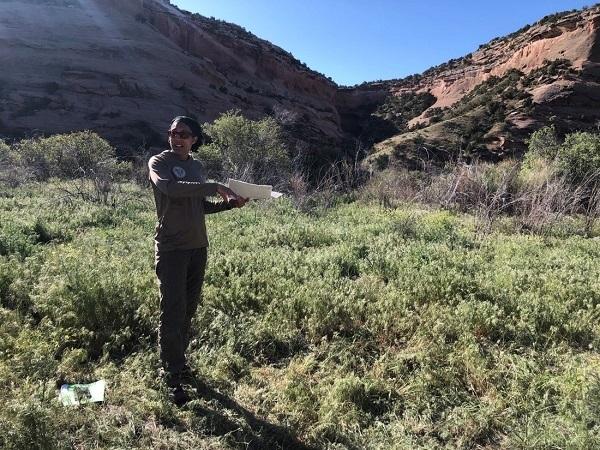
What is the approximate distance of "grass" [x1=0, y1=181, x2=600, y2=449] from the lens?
8.89ft

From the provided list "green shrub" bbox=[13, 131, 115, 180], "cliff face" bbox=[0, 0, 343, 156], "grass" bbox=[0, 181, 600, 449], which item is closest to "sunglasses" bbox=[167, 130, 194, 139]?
"grass" bbox=[0, 181, 600, 449]

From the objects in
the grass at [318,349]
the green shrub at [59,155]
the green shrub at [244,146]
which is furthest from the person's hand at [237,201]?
the green shrub at [59,155]

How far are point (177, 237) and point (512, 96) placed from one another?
1570 inches

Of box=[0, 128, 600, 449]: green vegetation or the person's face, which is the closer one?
A: box=[0, 128, 600, 449]: green vegetation

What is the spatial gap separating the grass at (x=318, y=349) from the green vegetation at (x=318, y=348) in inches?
0.5

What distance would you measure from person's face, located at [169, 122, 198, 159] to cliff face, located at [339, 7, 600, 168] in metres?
23.9

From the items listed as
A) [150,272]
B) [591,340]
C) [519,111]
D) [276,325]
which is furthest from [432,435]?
[519,111]

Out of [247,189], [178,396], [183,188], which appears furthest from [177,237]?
[178,396]

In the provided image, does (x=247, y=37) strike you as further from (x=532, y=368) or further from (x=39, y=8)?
(x=532, y=368)

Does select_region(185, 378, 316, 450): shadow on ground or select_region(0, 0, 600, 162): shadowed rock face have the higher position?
select_region(0, 0, 600, 162): shadowed rock face

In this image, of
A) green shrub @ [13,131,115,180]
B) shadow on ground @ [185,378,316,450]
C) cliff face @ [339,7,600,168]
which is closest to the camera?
shadow on ground @ [185,378,316,450]

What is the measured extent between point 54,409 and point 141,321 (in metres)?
1.38

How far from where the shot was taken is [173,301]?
9.78 feet

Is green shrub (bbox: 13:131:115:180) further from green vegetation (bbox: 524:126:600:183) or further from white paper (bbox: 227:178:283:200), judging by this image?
white paper (bbox: 227:178:283:200)
